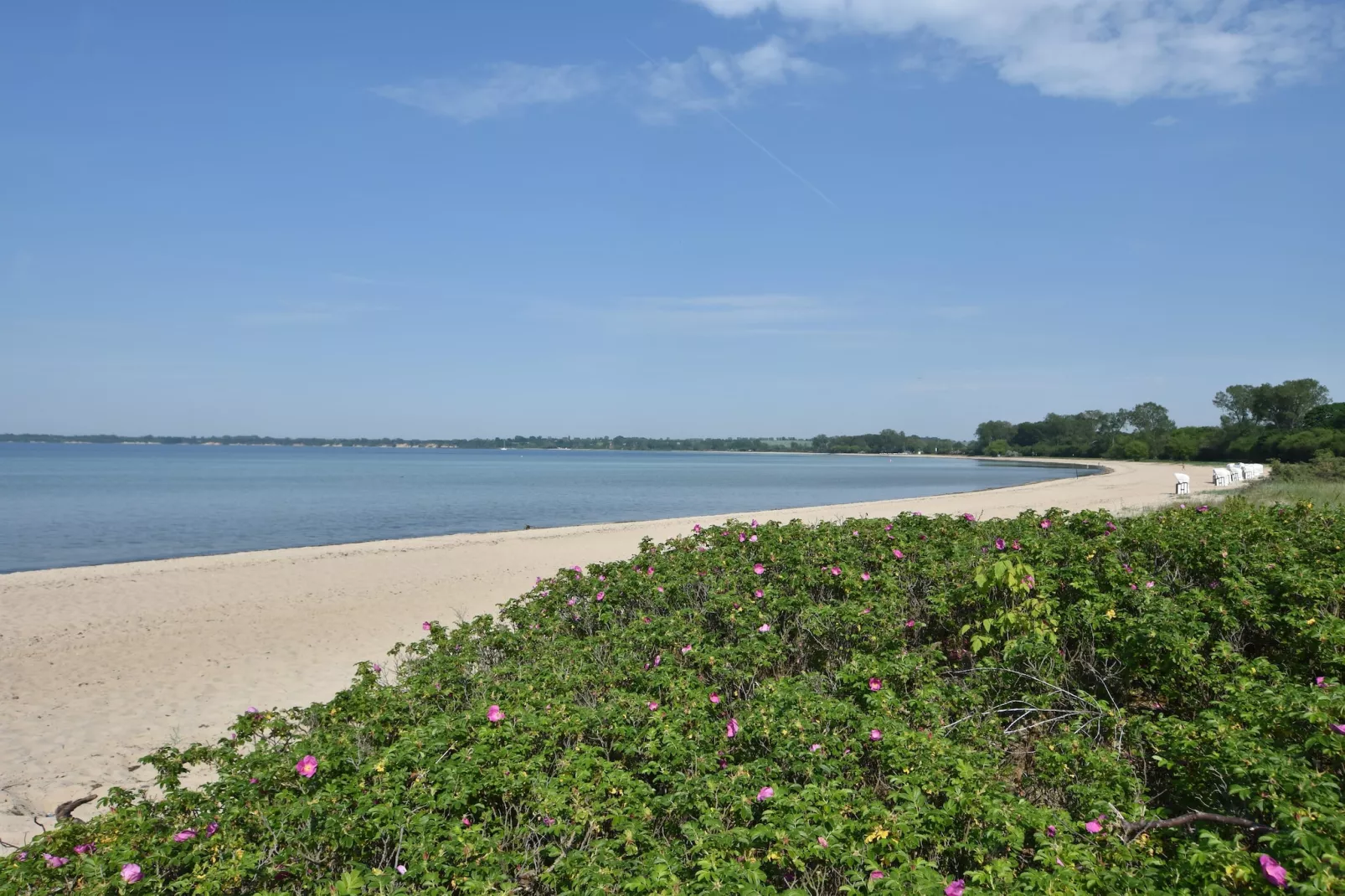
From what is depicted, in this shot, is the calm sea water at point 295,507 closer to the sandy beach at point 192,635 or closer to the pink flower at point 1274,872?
the sandy beach at point 192,635

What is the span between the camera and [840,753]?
11.7 ft

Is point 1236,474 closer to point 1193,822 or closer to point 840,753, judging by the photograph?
point 1193,822

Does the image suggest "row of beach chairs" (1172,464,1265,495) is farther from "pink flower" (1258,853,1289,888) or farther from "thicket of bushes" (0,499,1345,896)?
"pink flower" (1258,853,1289,888)

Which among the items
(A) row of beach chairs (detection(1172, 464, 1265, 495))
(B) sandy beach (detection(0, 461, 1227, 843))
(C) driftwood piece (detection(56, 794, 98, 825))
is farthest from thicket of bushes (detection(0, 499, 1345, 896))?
(A) row of beach chairs (detection(1172, 464, 1265, 495))

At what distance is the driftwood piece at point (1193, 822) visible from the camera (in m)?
2.76

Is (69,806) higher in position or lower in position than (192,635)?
higher

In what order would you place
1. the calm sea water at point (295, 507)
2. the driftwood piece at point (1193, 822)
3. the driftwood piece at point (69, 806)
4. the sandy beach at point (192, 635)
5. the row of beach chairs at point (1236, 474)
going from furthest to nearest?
the row of beach chairs at point (1236, 474) → the calm sea water at point (295, 507) → the sandy beach at point (192, 635) → the driftwood piece at point (69, 806) → the driftwood piece at point (1193, 822)

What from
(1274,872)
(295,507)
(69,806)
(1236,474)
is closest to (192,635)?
(69,806)

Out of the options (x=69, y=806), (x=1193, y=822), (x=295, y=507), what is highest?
(x=1193, y=822)

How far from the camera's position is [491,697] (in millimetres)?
4234

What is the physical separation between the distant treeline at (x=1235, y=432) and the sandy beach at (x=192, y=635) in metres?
45.9

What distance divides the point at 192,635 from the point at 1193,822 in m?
13.0

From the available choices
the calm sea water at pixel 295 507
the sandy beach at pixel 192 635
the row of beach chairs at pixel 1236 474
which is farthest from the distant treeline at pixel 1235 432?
the sandy beach at pixel 192 635

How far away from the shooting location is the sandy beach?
709cm
